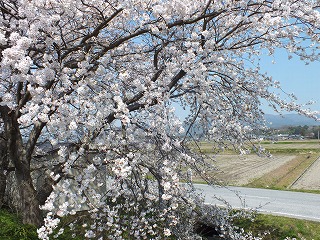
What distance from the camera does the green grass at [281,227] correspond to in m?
7.53

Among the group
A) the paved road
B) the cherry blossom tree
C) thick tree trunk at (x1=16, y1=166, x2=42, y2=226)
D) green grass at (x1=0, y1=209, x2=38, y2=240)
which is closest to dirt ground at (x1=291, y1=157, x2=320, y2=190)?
Result: the paved road

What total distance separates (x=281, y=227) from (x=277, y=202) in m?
3.49

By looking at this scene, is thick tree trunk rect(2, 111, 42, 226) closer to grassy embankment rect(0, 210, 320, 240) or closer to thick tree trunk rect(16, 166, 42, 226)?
thick tree trunk rect(16, 166, 42, 226)

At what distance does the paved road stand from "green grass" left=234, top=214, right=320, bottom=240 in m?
0.36

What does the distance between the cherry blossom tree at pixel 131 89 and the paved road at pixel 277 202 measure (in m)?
2.81

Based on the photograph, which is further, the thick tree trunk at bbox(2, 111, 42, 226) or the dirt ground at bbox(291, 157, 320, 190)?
the dirt ground at bbox(291, 157, 320, 190)

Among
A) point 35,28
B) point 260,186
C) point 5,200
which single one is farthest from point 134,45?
point 260,186

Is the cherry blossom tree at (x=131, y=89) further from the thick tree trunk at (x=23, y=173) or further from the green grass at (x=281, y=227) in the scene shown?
the green grass at (x=281, y=227)

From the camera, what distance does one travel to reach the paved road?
9375 mm

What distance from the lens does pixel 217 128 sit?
17.7 ft

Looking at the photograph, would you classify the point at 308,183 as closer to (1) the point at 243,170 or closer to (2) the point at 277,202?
(2) the point at 277,202

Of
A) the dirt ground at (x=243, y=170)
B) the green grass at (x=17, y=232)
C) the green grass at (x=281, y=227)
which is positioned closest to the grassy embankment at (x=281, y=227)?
the green grass at (x=281, y=227)

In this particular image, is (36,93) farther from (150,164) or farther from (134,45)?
(134,45)

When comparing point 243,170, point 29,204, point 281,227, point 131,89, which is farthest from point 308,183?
point 29,204
